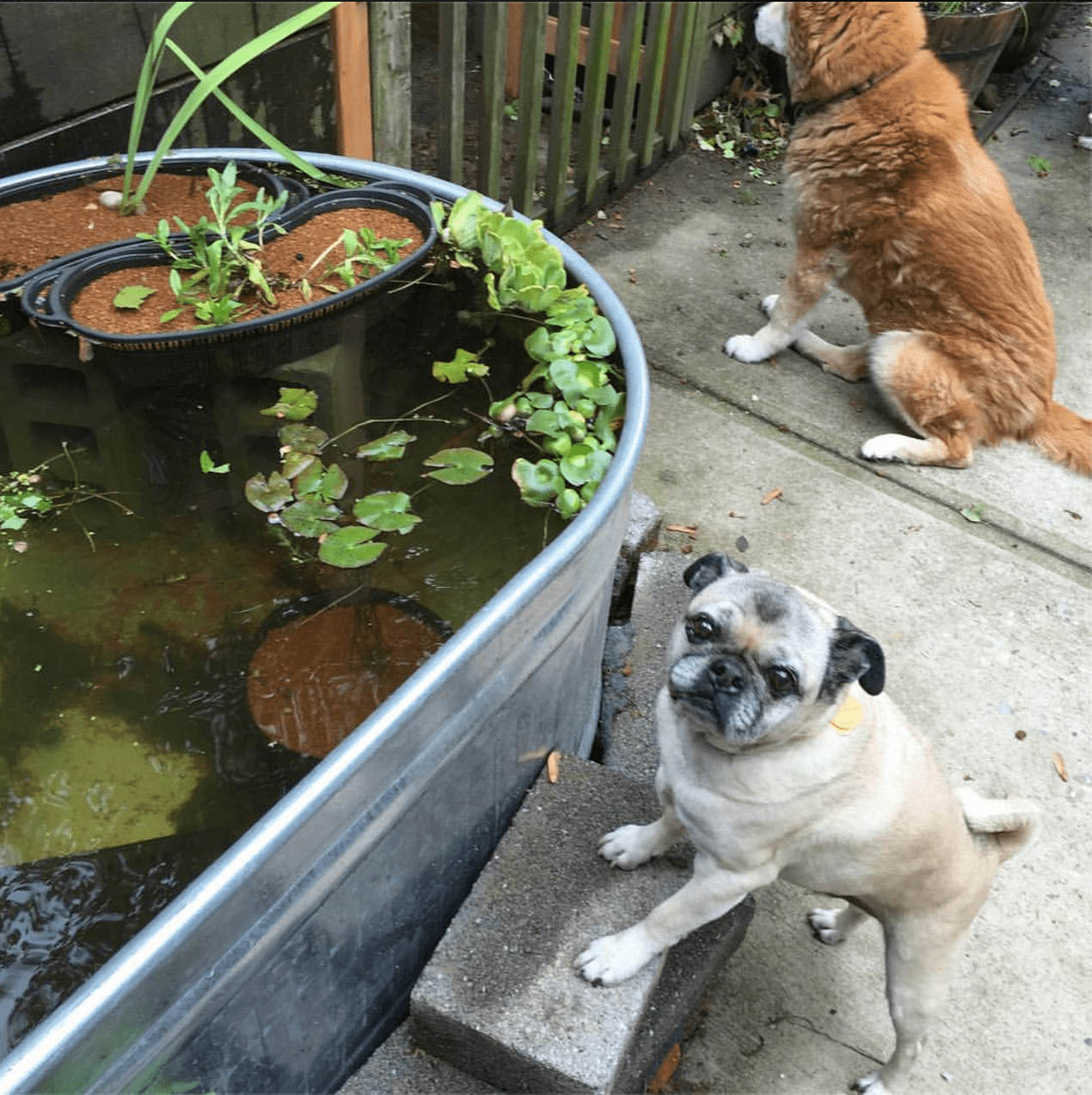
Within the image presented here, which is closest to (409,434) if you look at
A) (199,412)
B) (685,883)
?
(199,412)

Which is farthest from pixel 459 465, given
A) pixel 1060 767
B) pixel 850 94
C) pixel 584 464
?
pixel 850 94

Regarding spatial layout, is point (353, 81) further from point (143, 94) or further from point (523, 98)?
point (143, 94)

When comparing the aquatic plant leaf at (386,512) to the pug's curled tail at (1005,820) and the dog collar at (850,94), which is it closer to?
the pug's curled tail at (1005,820)

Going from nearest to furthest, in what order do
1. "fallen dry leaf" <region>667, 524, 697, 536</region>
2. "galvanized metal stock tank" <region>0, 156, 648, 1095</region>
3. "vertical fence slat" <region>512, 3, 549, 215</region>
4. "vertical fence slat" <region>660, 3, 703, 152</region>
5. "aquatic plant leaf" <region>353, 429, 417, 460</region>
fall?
1. "galvanized metal stock tank" <region>0, 156, 648, 1095</region>
2. "aquatic plant leaf" <region>353, 429, 417, 460</region>
3. "fallen dry leaf" <region>667, 524, 697, 536</region>
4. "vertical fence slat" <region>512, 3, 549, 215</region>
5. "vertical fence slat" <region>660, 3, 703, 152</region>

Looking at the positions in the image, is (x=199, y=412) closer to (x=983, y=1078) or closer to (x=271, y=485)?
(x=271, y=485)

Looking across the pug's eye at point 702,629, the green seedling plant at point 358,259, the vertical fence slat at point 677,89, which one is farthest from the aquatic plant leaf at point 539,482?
the vertical fence slat at point 677,89

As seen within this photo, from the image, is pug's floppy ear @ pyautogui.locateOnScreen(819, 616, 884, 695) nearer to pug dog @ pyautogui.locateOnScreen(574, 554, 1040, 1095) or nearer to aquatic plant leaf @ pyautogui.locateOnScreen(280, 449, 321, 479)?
pug dog @ pyautogui.locateOnScreen(574, 554, 1040, 1095)

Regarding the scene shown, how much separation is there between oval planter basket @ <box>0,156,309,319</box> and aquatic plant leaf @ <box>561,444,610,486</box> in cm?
112

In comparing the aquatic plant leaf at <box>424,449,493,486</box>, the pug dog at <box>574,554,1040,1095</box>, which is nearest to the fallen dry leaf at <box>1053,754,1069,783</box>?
the pug dog at <box>574,554,1040,1095</box>

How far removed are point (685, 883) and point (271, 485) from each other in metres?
1.14

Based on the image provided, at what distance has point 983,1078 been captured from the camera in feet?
6.86

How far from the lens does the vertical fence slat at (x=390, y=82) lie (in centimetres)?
329

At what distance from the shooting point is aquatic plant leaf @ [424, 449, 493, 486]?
6.73 feet

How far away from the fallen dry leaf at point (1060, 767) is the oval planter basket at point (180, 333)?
2.16m
